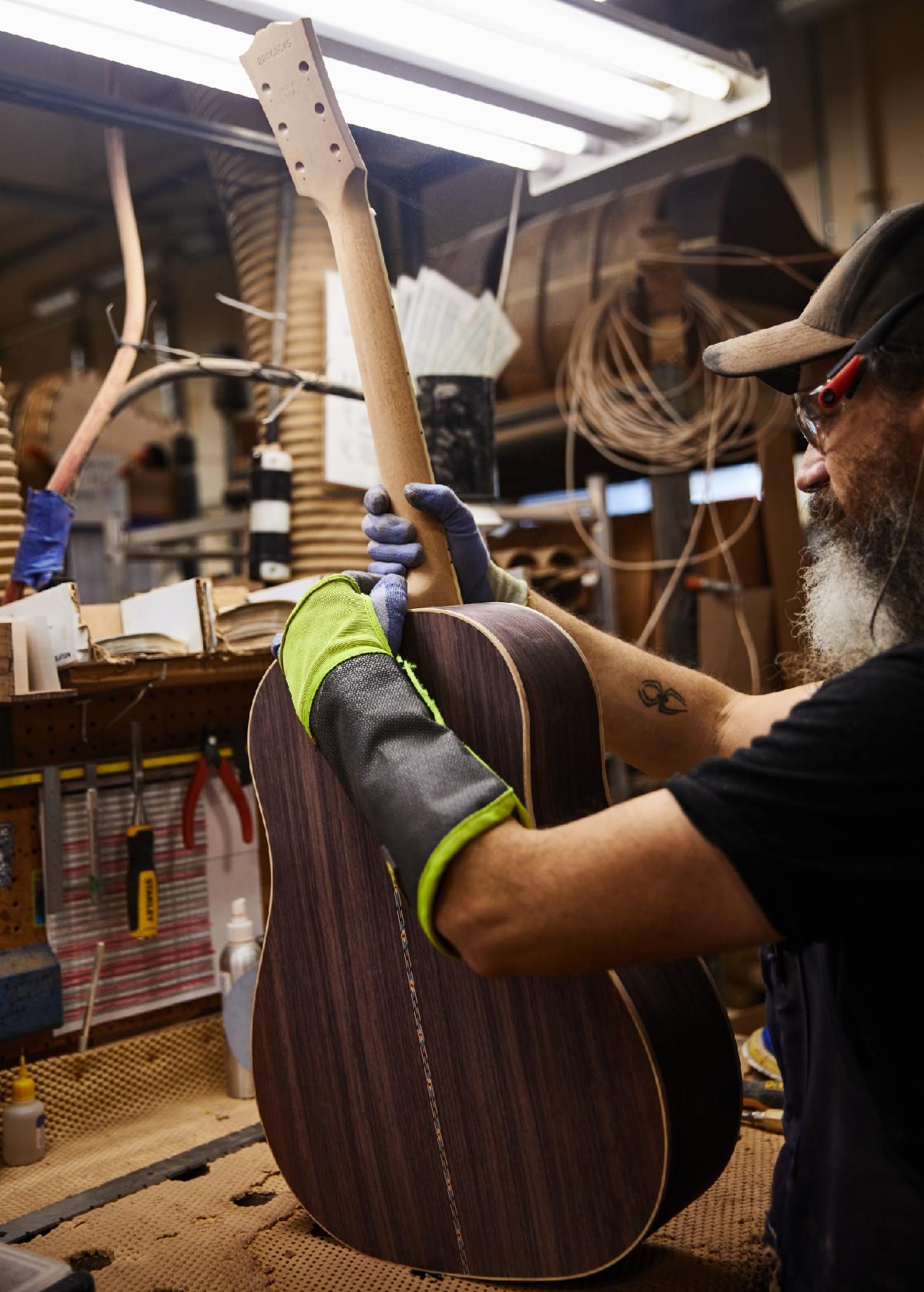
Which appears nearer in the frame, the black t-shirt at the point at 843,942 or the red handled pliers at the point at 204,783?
the black t-shirt at the point at 843,942

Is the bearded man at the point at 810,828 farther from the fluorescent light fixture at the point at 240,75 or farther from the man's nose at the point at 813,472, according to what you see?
the fluorescent light fixture at the point at 240,75

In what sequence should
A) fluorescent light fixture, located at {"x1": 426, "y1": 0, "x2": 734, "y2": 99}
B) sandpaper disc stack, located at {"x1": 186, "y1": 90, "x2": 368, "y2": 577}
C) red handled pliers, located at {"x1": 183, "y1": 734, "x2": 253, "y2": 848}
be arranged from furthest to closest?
sandpaper disc stack, located at {"x1": 186, "y1": 90, "x2": 368, "y2": 577} < red handled pliers, located at {"x1": 183, "y1": 734, "x2": 253, "y2": 848} < fluorescent light fixture, located at {"x1": 426, "y1": 0, "x2": 734, "y2": 99}

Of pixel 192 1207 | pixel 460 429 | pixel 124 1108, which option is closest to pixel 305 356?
pixel 460 429

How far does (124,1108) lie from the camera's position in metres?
1.64

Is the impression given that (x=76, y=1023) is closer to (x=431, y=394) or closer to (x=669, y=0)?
(x=431, y=394)

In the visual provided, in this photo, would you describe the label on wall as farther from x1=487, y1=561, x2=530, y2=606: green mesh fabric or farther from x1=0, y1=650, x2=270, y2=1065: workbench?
x1=487, y1=561, x2=530, y2=606: green mesh fabric

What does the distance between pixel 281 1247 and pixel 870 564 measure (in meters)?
0.98

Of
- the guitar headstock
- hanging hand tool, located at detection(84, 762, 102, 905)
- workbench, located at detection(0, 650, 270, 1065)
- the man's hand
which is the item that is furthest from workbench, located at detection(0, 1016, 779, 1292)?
the guitar headstock

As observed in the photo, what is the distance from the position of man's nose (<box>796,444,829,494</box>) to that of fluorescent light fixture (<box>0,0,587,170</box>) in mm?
770

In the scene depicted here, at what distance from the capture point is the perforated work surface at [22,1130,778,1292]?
109 cm

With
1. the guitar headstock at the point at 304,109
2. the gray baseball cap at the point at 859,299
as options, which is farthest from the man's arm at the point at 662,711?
the guitar headstock at the point at 304,109

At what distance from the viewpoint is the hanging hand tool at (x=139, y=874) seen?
1690 millimetres

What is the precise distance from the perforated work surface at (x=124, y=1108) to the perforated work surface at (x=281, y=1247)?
15cm

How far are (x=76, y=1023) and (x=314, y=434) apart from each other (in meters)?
1.19
